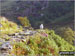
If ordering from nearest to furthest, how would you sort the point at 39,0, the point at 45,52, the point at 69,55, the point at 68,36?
the point at 69,55, the point at 45,52, the point at 68,36, the point at 39,0

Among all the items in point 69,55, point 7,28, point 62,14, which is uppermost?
point 62,14

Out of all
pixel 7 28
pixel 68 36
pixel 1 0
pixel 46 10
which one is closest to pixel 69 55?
pixel 7 28

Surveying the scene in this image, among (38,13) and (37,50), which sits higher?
(38,13)

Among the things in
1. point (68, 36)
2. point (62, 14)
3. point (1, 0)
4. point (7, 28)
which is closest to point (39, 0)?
point (62, 14)

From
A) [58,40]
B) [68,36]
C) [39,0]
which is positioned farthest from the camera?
[39,0]

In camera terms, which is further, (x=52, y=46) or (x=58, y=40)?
(x=58, y=40)

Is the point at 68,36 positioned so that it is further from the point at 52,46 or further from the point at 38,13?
the point at 38,13

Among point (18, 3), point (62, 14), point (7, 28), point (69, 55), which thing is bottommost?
point (69, 55)

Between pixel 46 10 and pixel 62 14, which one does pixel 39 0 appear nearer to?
pixel 46 10

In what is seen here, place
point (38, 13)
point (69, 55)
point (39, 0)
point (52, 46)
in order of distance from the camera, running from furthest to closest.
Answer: point (39, 0) < point (38, 13) < point (52, 46) < point (69, 55)
